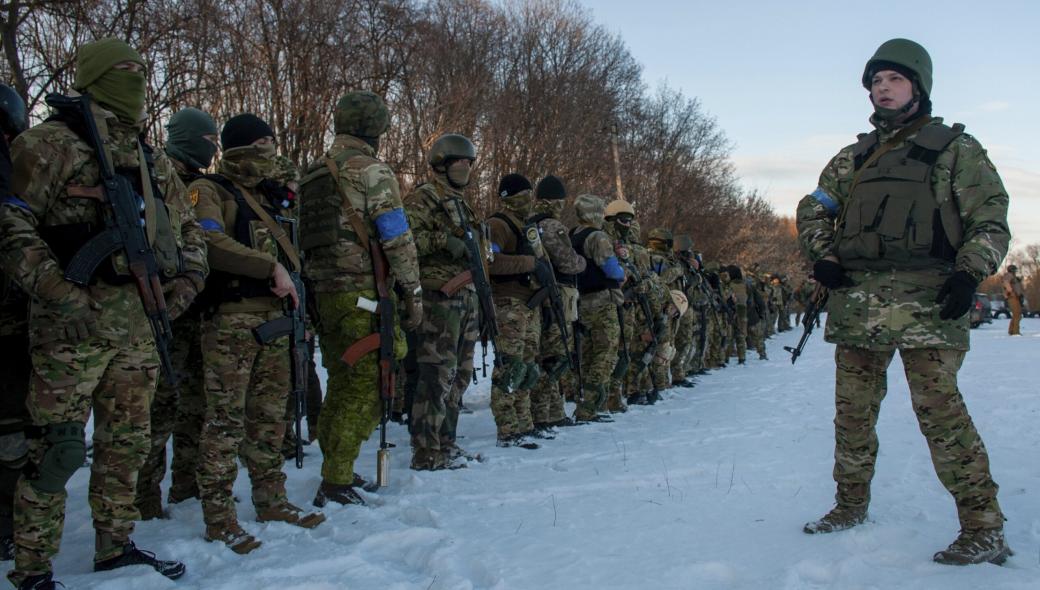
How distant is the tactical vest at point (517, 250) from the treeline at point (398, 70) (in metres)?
6.18

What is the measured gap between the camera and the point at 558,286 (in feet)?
22.5

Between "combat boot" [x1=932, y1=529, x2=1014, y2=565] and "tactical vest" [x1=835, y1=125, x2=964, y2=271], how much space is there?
116cm

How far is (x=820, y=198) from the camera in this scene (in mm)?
3766

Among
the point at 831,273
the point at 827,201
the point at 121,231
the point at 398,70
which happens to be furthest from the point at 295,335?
the point at 398,70

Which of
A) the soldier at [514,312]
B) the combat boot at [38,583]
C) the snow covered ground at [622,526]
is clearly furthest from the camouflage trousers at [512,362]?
the combat boot at [38,583]

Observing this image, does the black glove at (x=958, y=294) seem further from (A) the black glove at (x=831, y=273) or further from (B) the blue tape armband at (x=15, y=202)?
(B) the blue tape armband at (x=15, y=202)

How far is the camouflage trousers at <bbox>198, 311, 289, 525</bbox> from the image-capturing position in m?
3.58

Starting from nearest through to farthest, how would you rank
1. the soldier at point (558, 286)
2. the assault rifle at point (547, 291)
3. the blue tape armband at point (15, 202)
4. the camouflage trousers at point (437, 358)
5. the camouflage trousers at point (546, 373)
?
the blue tape armband at point (15, 202), the camouflage trousers at point (437, 358), the assault rifle at point (547, 291), the soldier at point (558, 286), the camouflage trousers at point (546, 373)

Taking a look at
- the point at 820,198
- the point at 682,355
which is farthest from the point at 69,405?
the point at 682,355

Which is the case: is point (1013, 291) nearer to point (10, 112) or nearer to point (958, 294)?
point (958, 294)

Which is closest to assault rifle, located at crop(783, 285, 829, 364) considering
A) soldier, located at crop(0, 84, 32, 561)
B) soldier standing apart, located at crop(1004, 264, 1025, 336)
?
soldier, located at crop(0, 84, 32, 561)

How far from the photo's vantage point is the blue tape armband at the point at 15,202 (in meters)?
2.70

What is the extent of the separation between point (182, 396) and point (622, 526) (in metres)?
2.56

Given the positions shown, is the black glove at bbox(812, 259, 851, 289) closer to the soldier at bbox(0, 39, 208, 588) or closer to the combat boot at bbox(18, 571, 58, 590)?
the soldier at bbox(0, 39, 208, 588)
